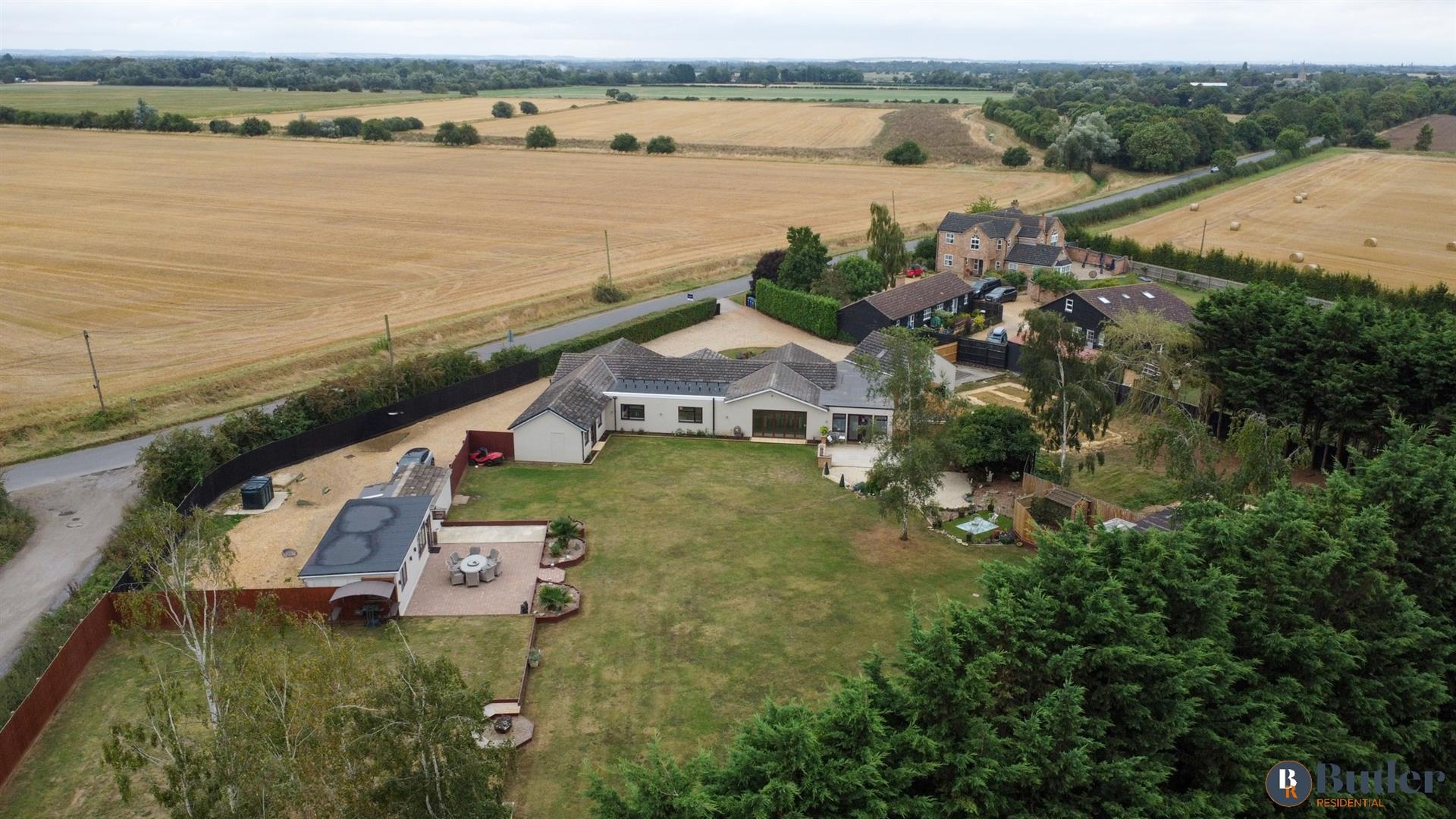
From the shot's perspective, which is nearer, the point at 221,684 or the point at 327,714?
the point at 327,714

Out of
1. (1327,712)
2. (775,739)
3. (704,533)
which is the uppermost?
(775,739)

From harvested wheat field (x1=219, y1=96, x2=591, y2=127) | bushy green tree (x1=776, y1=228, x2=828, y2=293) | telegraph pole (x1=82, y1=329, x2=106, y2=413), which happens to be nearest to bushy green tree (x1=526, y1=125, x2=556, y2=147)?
harvested wheat field (x1=219, y1=96, x2=591, y2=127)

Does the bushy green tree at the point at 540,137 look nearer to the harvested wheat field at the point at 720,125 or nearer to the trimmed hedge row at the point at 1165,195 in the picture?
the harvested wheat field at the point at 720,125

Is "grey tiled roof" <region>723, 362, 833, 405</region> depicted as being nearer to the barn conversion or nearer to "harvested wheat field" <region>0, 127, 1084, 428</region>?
the barn conversion

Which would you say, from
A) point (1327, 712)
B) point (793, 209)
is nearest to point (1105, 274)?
point (793, 209)

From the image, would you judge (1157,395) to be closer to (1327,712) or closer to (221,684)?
(1327,712)

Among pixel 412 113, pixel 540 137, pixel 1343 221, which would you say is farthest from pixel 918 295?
pixel 412 113
